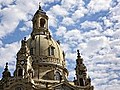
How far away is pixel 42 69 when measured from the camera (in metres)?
66.3

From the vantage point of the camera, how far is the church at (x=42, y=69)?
2343 inches

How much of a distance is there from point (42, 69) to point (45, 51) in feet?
14.7

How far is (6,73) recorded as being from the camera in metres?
68.4

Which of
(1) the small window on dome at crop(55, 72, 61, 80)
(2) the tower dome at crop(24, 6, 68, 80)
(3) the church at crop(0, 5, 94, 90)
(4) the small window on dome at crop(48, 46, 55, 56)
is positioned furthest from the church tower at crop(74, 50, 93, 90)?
(4) the small window on dome at crop(48, 46, 55, 56)

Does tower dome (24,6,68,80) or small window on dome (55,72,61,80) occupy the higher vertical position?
tower dome (24,6,68,80)

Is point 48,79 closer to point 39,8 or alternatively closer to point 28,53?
point 28,53

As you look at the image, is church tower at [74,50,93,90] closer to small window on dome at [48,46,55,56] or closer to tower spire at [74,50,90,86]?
tower spire at [74,50,90,86]

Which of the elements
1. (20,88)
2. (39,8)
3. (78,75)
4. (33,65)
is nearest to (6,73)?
(33,65)

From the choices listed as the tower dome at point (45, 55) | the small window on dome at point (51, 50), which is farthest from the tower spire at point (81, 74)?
the small window on dome at point (51, 50)

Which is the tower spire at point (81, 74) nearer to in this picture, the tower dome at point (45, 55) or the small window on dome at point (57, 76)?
the tower dome at point (45, 55)

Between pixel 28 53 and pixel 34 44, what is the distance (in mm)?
6038

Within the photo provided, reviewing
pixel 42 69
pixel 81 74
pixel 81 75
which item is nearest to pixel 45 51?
pixel 42 69

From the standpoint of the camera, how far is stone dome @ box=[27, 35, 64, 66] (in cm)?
6750

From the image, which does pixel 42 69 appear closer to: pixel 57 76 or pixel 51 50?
pixel 57 76
